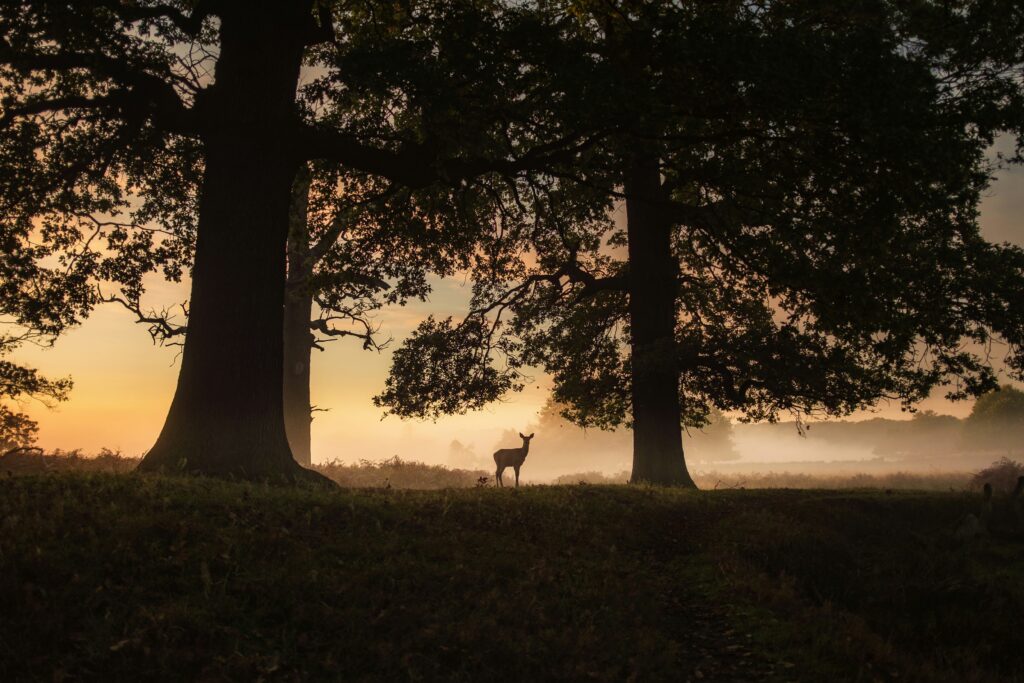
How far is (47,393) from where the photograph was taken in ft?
73.1

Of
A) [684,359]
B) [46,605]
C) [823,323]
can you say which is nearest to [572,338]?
[684,359]

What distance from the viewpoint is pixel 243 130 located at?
1423cm

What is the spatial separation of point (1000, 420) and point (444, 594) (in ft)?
323

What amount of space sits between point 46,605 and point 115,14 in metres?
13.9

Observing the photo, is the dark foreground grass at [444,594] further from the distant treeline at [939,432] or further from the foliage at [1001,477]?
the distant treeline at [939,432]

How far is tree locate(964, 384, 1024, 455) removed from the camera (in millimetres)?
83188

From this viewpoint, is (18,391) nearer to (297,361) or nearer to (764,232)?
(297,361)

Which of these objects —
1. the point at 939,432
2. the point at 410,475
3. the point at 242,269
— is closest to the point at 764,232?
the point at 242,269

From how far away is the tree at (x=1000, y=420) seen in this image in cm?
8319

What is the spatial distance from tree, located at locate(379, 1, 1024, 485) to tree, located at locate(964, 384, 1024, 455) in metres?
72.9

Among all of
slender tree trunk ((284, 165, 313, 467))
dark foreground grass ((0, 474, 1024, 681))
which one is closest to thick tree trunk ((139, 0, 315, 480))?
dark foreground grass ((0, 474, 1024, 681))

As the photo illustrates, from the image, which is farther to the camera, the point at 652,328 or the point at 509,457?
the point at 509,457

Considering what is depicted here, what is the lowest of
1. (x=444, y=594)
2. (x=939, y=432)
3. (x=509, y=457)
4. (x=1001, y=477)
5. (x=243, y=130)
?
(x=444, y=594)

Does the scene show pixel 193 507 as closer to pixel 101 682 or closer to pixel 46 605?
pixel 46 605
